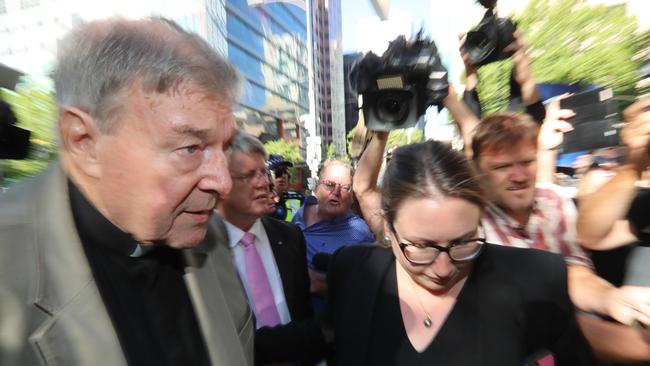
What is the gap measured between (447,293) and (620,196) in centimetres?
98

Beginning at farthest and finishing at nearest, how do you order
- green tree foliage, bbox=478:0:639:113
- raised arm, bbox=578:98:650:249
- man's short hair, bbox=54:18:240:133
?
green tree foliage, bbox=478:0:639:113 < raised arm, bbox=578:98:650:249 < man's short hair, bbox=54:18:240:133

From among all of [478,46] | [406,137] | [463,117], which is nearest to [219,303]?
[463,117]

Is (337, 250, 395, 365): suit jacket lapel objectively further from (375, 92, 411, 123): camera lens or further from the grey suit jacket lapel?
the grey suit jacket lapel

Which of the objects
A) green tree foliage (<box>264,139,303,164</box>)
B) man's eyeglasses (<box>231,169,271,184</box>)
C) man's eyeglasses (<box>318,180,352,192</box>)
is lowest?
green tree foliage (<box>264,139,303,164</box>)

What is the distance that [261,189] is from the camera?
7.78 feet

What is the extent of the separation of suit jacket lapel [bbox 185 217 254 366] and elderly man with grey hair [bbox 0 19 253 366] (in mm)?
125

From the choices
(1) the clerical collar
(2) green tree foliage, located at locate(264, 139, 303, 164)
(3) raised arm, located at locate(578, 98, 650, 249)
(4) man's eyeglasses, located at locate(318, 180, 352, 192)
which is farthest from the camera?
(2) green tree foliage, located at locate(264, 139, 303, 164)

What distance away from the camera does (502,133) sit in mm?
1906

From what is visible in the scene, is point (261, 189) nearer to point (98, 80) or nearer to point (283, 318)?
point (283, 318)

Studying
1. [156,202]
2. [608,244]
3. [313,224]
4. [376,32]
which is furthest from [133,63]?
[313,224]

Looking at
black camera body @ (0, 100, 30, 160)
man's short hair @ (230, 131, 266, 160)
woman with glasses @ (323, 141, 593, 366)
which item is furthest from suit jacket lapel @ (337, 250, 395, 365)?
black camera body @ (0, 100, 30, 160)

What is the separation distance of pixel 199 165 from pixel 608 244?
6.00 ft

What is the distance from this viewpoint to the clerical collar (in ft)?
3.41

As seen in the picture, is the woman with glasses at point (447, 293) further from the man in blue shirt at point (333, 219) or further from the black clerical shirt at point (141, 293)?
the man in blue shirt at point (333, 219)
